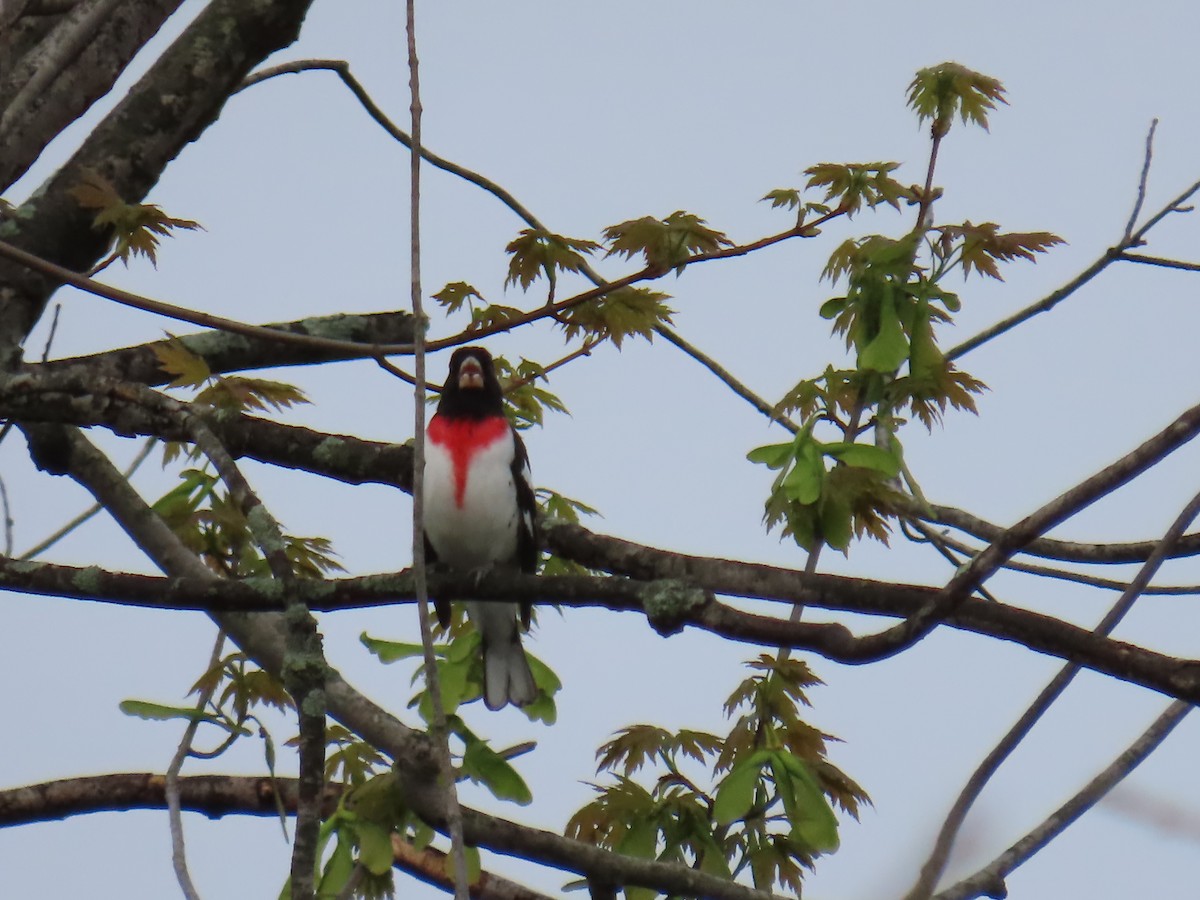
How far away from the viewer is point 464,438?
535 cm

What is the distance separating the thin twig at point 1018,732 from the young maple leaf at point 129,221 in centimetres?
291

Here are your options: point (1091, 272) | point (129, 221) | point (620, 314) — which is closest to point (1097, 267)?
point (1091, 272)

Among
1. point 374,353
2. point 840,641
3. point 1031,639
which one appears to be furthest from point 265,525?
point 1031,639

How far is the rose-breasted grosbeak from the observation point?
17.1ft

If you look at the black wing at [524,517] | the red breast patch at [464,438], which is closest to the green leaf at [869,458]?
the black wing at [524,517]

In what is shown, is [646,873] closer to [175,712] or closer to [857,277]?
[175,712]

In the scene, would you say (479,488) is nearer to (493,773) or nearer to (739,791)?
(493,773)

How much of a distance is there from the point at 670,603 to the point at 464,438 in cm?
232

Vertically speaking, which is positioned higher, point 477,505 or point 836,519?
point 477,505

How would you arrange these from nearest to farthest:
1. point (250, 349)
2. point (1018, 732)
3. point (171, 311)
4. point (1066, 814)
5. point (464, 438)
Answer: point (1018, 732) → point (1066, 814) → point (171, 311) → point (250, 349) → point (464, 438)

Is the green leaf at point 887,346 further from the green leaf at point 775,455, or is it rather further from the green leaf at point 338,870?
the green leaf at point 338,870

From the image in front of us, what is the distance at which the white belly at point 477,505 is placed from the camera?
5.21 meters

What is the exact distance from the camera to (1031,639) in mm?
2988

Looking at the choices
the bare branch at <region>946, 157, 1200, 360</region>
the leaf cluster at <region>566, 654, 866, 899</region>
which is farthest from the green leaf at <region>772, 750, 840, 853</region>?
the bare branch at <region>946, 157, 1200, 360</region>
